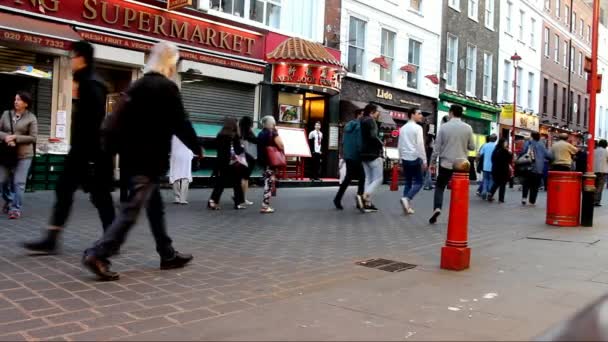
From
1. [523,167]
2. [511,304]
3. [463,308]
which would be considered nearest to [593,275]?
[511,304]

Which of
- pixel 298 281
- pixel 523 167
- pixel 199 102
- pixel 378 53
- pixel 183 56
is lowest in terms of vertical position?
pixel 298 281

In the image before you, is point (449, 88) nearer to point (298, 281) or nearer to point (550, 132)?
point (550, 132)

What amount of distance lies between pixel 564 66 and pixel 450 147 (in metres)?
35.8

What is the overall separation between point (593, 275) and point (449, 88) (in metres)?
22.1

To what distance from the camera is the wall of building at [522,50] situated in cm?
3123

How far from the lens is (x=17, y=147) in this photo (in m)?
7.12

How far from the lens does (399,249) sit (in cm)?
646

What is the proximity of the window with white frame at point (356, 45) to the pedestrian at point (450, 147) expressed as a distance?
1123 centimetres

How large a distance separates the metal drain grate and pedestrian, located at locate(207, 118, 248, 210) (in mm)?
4514

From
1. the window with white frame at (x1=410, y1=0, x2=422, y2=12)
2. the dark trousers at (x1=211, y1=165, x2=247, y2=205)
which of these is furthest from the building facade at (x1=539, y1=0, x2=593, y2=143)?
the dark trousers at (x1=211, y1=165, x2=247, y2=205)

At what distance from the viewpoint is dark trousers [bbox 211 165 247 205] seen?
31.7ft

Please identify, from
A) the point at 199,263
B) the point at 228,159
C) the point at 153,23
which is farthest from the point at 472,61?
the point at 199,263

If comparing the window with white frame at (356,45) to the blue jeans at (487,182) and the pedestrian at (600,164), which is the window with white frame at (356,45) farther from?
the pedestrian at (600,164)

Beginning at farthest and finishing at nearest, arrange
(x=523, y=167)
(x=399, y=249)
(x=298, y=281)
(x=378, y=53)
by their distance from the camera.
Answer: (x=378, y=53) < (x=523, y=167) < (x=399, y=249) < (x=298, y=281)
